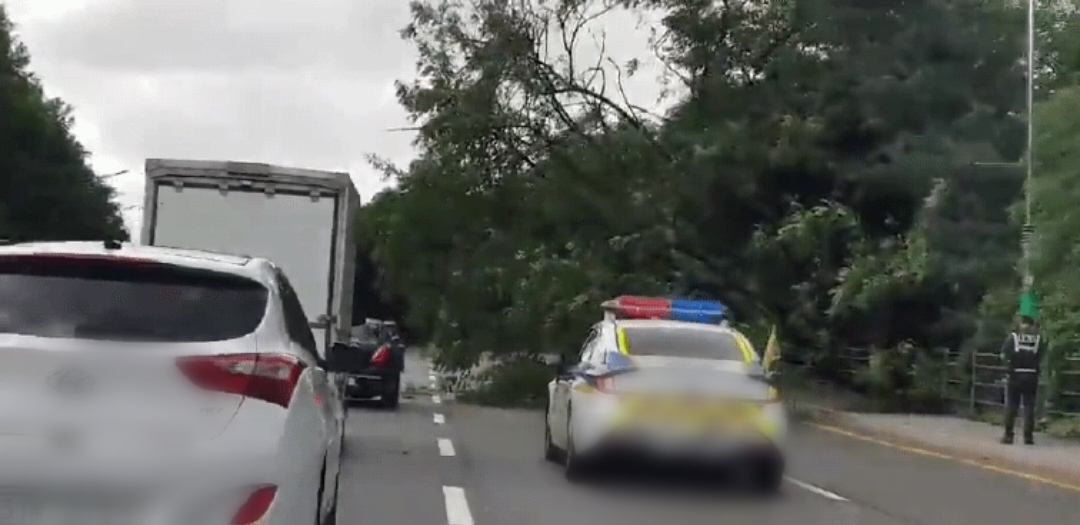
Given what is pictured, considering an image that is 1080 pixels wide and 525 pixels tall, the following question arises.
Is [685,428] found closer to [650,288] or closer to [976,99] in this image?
[650,288]

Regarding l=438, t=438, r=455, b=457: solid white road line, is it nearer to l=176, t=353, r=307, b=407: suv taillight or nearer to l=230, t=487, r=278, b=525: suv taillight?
l=176, t=353, r=307, b=407: suv taillight

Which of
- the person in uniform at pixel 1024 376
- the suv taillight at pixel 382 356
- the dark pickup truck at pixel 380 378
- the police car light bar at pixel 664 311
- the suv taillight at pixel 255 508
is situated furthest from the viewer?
the dark pickup truck at pixel 380 378

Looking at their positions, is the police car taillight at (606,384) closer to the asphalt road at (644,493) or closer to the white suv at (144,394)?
the asphalt road at (644,493)

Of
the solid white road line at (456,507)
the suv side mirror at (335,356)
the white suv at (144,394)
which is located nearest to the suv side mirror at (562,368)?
the solid white road line at (456,507)

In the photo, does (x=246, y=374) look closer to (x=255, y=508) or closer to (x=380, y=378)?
(x=255, y=508)

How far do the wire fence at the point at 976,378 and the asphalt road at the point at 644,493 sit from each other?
14.4 ft

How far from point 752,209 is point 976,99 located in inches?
186

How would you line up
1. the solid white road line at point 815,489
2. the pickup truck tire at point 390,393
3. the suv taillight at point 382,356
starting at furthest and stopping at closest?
the pickup truck tire at point 390,393
the suv taillight at point 382,356
the solid white road line at point 815,489

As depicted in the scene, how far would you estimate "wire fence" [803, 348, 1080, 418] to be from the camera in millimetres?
22845

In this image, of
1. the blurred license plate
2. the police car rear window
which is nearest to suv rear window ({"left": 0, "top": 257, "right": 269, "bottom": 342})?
the blurred license plate

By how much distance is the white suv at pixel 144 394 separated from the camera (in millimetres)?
6301

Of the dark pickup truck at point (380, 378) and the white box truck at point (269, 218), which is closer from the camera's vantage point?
the white box truck at point (269, 218)

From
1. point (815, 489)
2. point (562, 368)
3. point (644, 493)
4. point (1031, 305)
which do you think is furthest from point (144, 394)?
point (1031, 305)

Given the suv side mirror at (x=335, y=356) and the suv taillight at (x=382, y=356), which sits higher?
the suv side mirror at (x=335, y=356)
